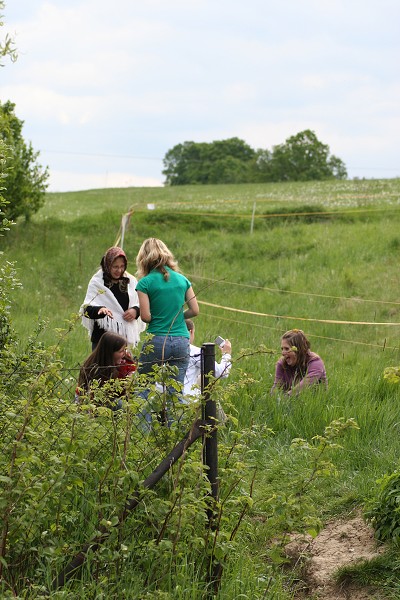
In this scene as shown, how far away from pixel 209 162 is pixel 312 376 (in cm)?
7932

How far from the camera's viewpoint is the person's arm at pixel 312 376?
7766 millimetres

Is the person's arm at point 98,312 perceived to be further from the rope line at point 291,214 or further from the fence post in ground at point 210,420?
the rope line at point 291,214

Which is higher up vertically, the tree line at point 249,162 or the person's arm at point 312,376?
the tree line at point 249,162

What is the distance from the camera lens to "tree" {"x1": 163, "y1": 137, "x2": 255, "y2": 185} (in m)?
81.4

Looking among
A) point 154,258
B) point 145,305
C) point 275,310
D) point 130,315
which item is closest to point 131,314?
point 130,315

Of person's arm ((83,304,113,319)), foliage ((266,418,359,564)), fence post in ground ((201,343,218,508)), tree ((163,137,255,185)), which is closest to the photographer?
foliage ((266,418,359,564))

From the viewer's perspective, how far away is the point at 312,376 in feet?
25.9

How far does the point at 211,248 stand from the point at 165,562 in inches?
566

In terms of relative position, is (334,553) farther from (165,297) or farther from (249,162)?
(249,162)

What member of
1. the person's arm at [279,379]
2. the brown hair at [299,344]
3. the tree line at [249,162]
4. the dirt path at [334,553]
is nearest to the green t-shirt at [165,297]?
the brown hair at [299,344]

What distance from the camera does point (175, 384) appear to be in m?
4.37

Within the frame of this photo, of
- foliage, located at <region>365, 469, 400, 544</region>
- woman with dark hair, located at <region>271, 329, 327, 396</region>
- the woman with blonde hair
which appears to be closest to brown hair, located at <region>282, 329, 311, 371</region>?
woman with dark hair, located at <region>271, 329, 327, 396</region>

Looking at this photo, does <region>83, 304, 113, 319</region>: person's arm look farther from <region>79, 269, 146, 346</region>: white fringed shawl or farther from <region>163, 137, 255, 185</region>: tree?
<region>163, 137, 255, 185</region>: tree

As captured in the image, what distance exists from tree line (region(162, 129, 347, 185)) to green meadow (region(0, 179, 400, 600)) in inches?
1887
